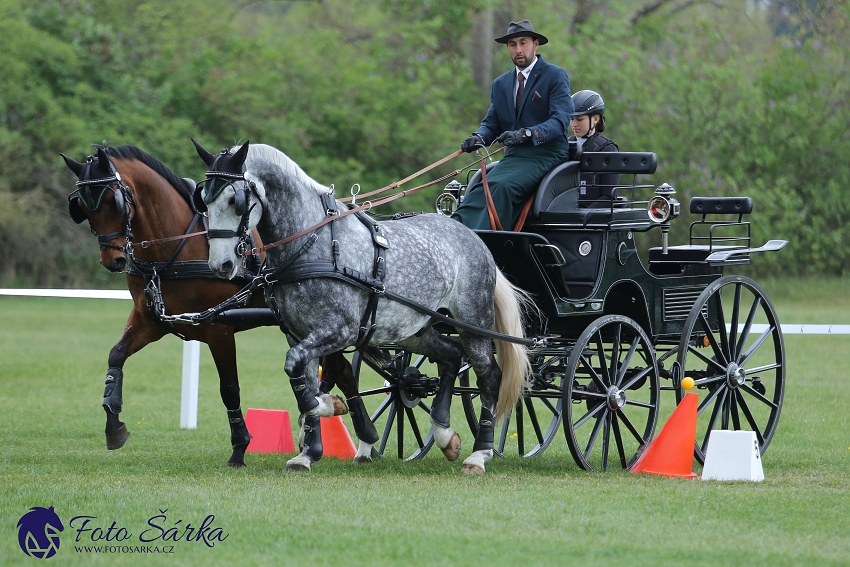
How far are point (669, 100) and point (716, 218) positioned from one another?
368 centimetres

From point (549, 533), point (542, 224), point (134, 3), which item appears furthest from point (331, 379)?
point (134, 3)

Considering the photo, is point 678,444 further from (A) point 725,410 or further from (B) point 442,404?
A: (B) point 442,404

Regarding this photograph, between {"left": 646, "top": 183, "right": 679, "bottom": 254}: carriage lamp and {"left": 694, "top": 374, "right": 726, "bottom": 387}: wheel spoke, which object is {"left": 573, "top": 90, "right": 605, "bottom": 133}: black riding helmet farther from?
{"left": 694, "top": 374, "right": 726, "bottom": 387}: wheel spoke

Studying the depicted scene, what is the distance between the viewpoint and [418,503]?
232 inches

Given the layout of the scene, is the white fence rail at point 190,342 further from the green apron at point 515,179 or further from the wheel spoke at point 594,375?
the green apron at point 515,179

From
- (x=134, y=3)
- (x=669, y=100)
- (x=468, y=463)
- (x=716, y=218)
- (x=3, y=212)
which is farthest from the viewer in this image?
(x=134, y=3)

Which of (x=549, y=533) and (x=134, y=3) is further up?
(x=134, y=3)

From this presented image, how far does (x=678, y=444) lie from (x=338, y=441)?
238 centimetres

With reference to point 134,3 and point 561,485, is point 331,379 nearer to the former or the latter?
point 561,485

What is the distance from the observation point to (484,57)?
28484mm

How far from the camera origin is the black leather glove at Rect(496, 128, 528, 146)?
7273 millimetres

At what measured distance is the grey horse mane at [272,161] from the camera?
6.40 metres

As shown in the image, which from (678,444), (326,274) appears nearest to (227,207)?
(326,274)

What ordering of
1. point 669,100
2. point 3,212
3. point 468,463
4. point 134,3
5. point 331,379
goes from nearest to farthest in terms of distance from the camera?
point 468,463
point 331,379
point 3,212
point 669,100
point 134,3
